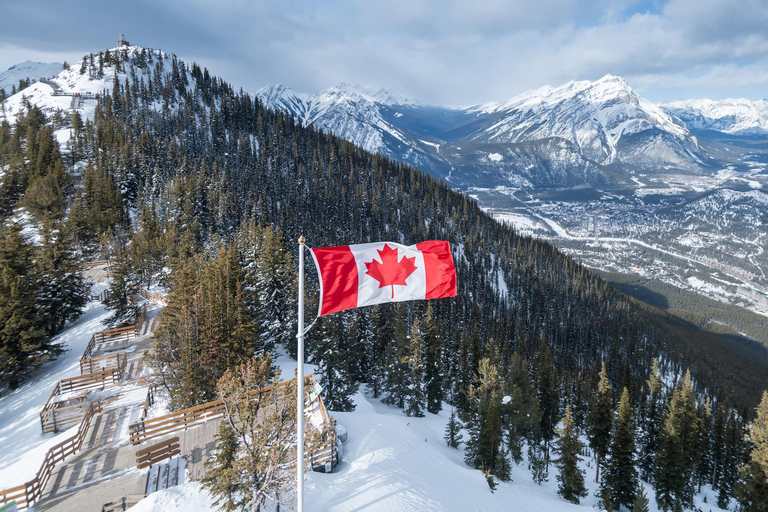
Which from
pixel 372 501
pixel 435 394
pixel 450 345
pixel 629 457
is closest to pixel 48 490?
pixel 372 501

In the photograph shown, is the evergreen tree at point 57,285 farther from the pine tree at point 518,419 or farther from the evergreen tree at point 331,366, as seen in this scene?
the pine tree at point 518,419

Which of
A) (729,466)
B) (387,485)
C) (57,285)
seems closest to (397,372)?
(387,485)

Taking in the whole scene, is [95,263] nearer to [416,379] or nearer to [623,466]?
[416,379]

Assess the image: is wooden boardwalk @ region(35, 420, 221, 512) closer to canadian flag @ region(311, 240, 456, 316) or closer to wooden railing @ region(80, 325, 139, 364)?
canadian flag @ region(311, 240, 456, 316)

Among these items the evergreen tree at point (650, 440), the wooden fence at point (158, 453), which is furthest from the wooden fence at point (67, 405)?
the evergreen tree at point (650, 440)

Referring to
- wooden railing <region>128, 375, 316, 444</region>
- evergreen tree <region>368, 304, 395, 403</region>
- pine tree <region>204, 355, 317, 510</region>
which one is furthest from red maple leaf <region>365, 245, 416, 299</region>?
evergreen tree <region>368, 304, 395, 403</region>

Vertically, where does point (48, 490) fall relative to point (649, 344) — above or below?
above

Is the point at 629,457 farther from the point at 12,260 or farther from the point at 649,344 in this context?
the point at 649,344
